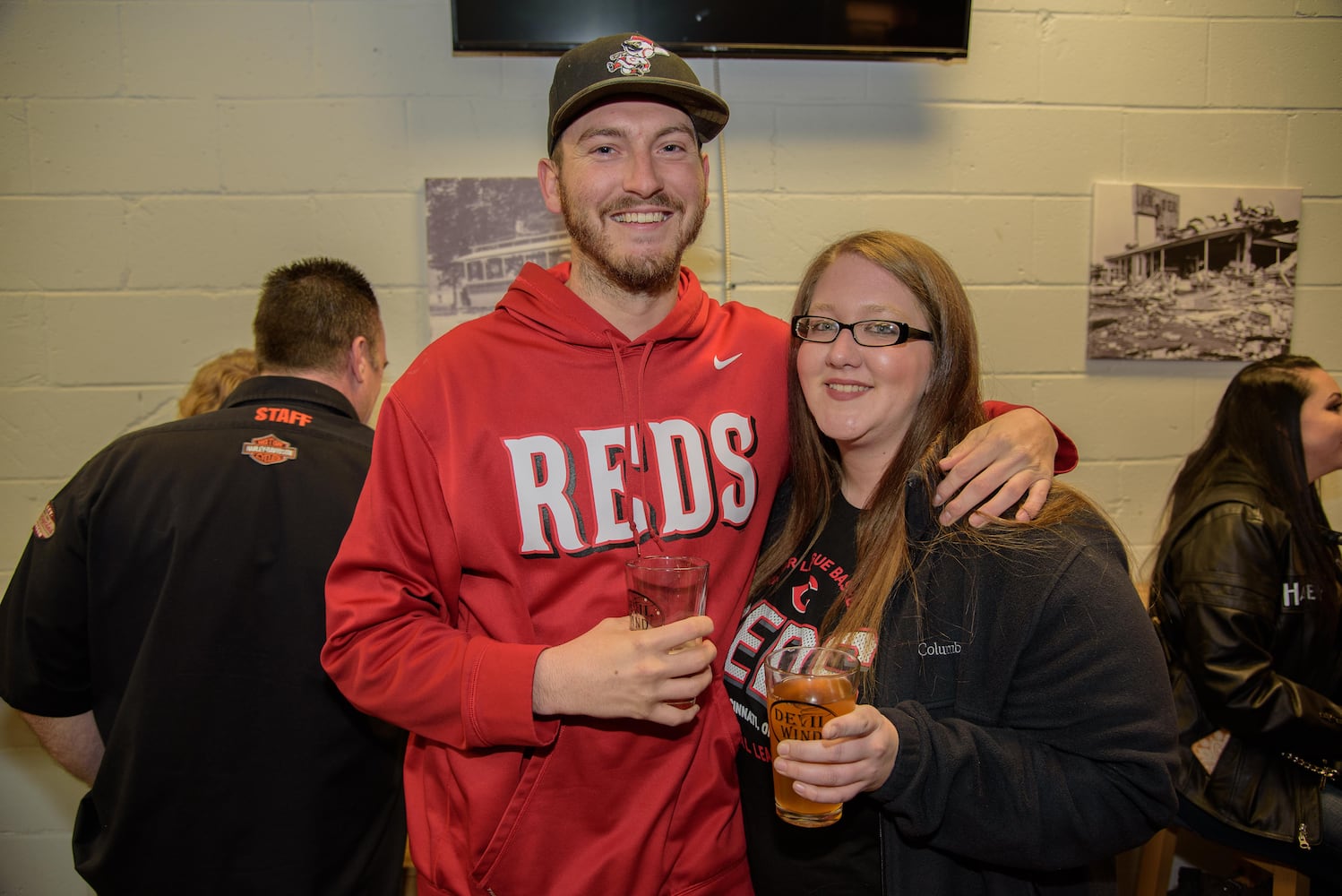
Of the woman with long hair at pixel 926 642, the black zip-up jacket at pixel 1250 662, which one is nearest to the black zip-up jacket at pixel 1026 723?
the woman with long hair at pixel 926 642

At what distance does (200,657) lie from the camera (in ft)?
6.06

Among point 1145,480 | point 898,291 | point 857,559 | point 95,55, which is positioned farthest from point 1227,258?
point 95,55

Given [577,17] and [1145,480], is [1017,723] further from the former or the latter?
[577,17]

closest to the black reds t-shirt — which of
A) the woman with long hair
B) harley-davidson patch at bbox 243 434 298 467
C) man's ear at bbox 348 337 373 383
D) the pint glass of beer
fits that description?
the woman with long hair

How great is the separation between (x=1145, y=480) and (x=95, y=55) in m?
3.56

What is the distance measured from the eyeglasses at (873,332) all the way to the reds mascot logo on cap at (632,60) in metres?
0.57

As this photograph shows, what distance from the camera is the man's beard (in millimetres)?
1594

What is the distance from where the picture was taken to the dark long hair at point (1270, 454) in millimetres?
2387

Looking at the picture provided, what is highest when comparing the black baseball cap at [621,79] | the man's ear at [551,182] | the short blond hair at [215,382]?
the black baseball cap at [621,79]

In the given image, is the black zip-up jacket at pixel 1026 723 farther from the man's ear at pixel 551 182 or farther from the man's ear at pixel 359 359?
the man's ear at pixel 359 359

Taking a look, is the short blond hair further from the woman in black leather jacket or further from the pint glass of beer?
the woman in black leather jacket

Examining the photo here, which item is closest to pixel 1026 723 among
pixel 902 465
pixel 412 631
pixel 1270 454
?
pixel 902 465

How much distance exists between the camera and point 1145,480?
2961 mm

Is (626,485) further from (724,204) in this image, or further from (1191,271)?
(1191,271)
